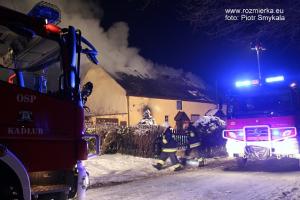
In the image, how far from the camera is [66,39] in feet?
17.2

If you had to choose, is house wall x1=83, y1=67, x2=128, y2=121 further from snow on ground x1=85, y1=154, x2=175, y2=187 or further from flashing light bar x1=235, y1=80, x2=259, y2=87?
flashing light bar x1=235, y1=80, x2=259, y2=87

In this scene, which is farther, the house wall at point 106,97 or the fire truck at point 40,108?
the house wall at point 106,97

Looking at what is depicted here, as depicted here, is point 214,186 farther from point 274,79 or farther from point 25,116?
point 25,116

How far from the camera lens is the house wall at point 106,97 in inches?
1314

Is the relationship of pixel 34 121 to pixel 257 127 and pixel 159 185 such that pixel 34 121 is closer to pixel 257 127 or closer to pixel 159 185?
pixel 159 185

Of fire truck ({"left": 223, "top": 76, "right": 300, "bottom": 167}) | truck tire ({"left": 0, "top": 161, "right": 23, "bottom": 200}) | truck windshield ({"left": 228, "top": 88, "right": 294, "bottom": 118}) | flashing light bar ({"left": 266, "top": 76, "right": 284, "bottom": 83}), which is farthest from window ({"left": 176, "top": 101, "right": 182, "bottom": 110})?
truck tire ({"left": 0, "top": 161, "right": 23, "bottom": 200})

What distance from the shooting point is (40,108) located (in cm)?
465

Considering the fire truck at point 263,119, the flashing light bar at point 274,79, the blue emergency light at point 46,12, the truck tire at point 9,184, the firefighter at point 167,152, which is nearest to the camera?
the truck tire at point 9,184

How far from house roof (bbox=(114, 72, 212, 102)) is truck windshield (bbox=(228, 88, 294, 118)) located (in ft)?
70.0

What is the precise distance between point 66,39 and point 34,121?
1.29m

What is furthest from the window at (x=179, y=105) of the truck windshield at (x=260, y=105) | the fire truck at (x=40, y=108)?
the fire truck at (x=40, y=108)

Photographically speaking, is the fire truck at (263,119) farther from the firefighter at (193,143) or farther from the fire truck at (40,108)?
the fire truck at (40,108)

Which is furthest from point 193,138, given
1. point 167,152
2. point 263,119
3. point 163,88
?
point 163,88

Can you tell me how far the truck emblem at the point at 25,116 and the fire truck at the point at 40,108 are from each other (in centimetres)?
1
